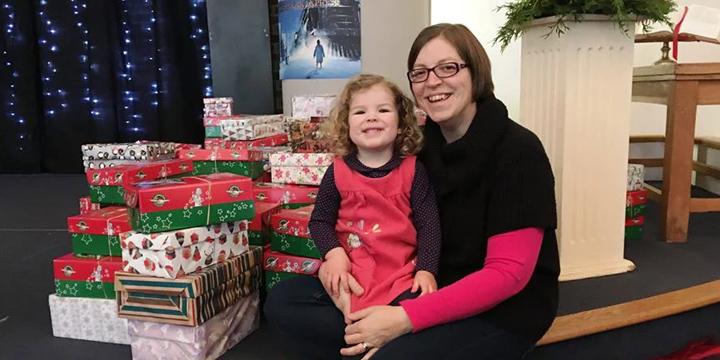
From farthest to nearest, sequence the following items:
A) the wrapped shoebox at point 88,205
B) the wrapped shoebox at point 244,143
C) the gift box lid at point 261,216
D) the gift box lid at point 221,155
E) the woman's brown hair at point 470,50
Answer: the wrapped shoebox at point 244,143 → the gift box lid at point 221,155 → the wrapped shoebox at point 88,205 → the gift box lid at point 261,216 → the woman's brown hair at point 470,50

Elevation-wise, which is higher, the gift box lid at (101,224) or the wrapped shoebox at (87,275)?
the gift box lid at (101,224)

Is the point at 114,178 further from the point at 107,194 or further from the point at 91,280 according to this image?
the point at 91,280

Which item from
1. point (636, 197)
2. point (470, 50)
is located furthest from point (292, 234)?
point (636, 197)

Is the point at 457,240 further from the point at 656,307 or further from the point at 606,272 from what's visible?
the point at 606,272

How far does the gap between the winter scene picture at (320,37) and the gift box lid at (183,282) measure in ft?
6.76

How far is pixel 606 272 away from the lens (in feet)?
6.42

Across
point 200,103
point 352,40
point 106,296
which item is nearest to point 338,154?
point 106,296

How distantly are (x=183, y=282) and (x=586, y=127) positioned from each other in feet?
4.21

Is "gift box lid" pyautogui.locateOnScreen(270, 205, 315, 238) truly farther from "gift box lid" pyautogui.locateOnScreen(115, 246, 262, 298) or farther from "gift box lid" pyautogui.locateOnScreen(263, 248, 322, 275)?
"gift box lid" pyautogui.locateOnScreen(115, 246, 262, 298)

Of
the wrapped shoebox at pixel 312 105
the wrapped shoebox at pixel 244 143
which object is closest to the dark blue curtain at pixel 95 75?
the wrapped shoebox at pixel 312 105

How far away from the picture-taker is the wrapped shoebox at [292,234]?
1744mm

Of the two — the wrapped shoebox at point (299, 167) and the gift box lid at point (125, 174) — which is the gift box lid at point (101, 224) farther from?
the wrapped shoebox at point (299, 167)

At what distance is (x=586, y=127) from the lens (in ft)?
6.17

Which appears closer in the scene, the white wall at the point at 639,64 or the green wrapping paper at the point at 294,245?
the green wrapping paper at the point at 294,245
